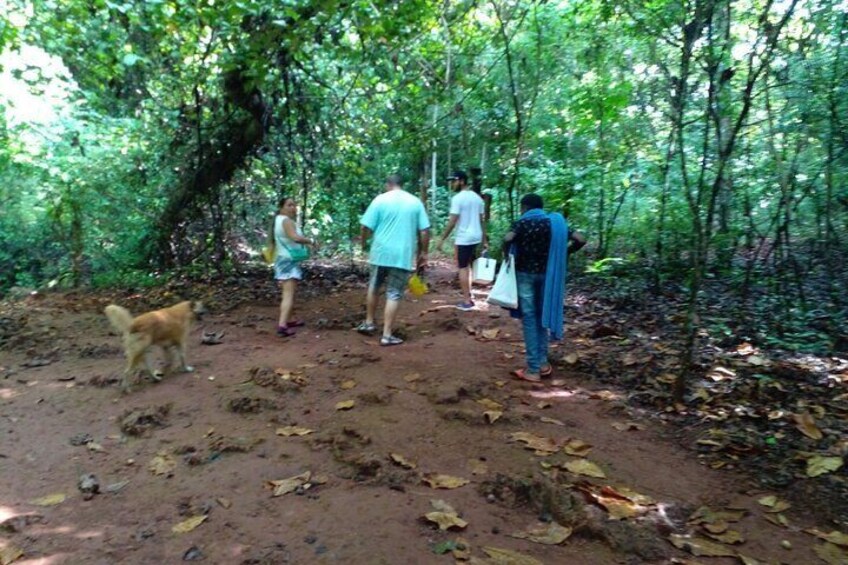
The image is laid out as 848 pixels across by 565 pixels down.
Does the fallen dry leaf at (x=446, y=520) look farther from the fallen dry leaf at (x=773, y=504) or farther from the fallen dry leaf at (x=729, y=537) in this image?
the fallen dry leaf at (x=773, y=504)

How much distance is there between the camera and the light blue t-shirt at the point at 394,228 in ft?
23.1

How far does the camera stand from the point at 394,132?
42.3 ft

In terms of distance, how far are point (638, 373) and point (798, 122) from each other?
4285mm

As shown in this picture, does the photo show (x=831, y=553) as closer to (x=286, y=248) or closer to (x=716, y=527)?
(x=716, y=527)

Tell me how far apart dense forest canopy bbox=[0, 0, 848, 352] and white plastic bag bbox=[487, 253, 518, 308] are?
332 cm

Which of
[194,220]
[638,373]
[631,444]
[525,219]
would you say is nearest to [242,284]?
→ [194,220]

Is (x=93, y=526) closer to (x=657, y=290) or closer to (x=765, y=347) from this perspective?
→ (x=765, y=347)

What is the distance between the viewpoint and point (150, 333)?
5.91m

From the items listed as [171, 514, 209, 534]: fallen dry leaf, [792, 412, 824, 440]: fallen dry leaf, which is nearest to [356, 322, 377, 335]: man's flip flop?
→ [171, 514, 209, 534]: fallen dry leaf

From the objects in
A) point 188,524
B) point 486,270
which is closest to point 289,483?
point 188,524

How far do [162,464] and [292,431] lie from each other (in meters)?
0.94

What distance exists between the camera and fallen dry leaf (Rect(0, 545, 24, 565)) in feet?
10.3

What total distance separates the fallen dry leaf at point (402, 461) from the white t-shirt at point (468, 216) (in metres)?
5.01

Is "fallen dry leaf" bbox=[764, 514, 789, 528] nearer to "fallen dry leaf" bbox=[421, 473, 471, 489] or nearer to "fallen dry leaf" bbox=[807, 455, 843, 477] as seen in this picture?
"fallen dry leaf" bbox=[807, 455, 843, 477]
